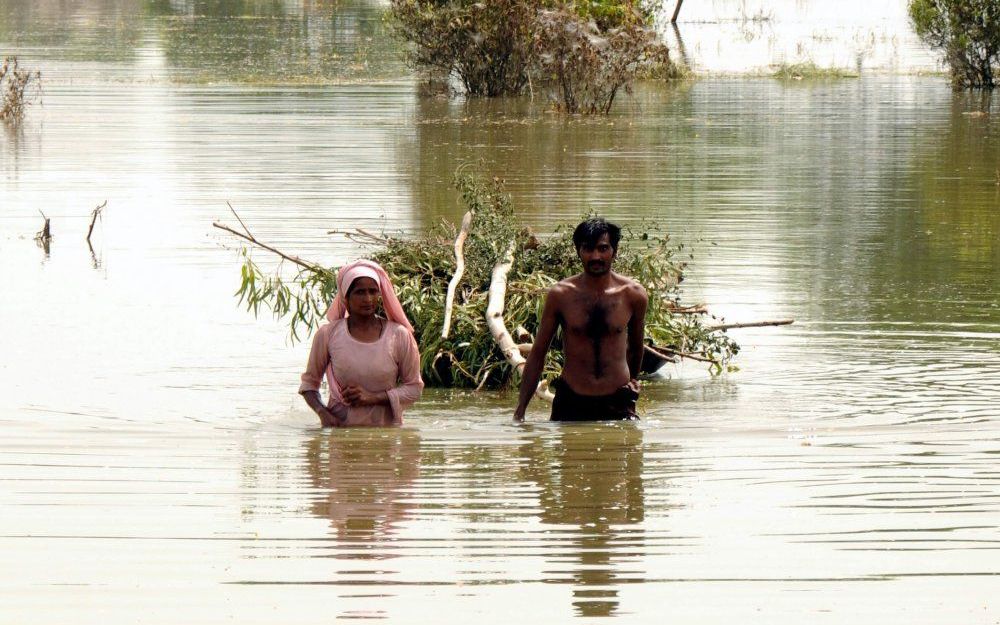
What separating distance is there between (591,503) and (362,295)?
1478 mm

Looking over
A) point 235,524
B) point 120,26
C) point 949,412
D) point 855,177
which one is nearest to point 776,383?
point 949,412

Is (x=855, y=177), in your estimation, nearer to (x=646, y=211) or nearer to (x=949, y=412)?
(x=646, y=211)

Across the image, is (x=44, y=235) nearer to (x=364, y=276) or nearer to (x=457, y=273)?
(x=457, y=273)

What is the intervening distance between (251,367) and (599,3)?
23368 millimetres

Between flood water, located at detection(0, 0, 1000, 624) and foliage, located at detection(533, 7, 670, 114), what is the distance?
3450 millimetres

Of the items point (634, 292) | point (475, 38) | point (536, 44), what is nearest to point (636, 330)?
point (634, 292)

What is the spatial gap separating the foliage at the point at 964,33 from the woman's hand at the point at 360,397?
1081 inches

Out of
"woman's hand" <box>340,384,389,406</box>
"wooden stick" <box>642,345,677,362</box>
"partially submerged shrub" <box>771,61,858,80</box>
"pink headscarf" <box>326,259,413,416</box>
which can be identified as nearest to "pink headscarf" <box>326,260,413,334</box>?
"pink headscarf" <box>326,259,413,416</box>

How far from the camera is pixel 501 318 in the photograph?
28.9ft

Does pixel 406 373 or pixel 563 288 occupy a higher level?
pixel 563 288

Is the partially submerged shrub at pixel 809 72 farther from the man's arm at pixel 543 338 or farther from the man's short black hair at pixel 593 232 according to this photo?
the man's short black hair at pixel 593 232

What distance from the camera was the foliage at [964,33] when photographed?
3197cm

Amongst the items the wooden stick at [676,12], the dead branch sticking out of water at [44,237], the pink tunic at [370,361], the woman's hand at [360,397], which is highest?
the wooden stick at [676,12]

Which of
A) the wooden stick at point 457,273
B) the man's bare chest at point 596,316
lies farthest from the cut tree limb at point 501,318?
the man's bare chest at point 596,316
